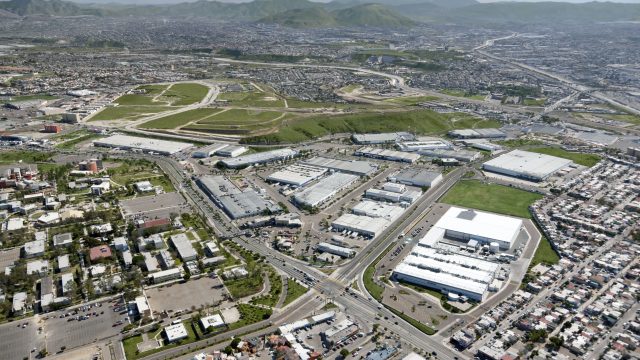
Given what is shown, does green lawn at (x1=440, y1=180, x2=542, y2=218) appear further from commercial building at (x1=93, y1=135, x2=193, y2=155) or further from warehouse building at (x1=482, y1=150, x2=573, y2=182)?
→ commercial building at (x1=93, y1=135, x2=193, y2=155)

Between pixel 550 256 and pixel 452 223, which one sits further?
pixel 452 223

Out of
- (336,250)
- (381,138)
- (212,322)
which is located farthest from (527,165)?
(212,322)

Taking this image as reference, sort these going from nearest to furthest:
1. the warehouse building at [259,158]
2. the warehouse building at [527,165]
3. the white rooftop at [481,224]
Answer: the white rooftop at [481,224] < the warehouse building at [527,165] < the warehouse building at [259,158]

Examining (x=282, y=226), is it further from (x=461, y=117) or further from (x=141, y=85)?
(x=141, y=85)

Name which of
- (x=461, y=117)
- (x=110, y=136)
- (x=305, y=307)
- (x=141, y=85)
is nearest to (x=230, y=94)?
(x=141, y=85)

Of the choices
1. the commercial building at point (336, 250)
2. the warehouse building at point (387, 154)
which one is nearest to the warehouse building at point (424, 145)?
the warehouse building at point (387, 154)

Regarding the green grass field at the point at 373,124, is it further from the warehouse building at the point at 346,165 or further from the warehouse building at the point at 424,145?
the warehouse building at the point at 346,165

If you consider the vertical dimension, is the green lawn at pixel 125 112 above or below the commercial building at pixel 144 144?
above
